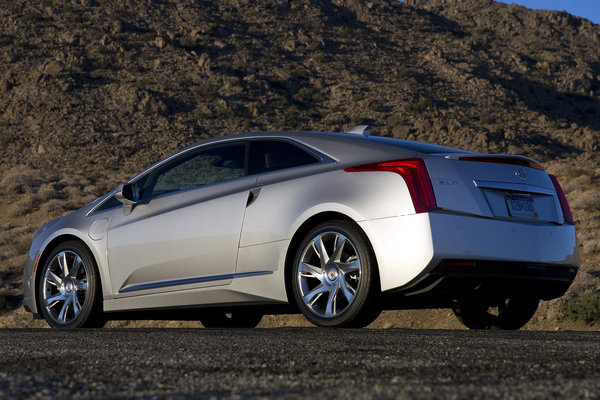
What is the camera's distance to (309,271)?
6.11m

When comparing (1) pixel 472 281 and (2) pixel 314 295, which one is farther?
(2) pixel 314 295

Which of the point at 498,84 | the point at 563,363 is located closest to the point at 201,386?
the point at 563,363

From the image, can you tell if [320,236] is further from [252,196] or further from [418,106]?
[418,106]

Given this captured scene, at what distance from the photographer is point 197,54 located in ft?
147

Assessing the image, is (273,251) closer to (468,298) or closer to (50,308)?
(468,298)

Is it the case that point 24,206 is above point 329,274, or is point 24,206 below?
below

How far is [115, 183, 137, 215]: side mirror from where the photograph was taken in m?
7.52

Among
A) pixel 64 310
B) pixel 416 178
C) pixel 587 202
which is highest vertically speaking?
pixel 416 178

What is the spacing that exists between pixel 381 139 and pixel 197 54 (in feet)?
129

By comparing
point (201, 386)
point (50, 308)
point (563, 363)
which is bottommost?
point (50, 308)

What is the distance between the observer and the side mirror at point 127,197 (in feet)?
24.7

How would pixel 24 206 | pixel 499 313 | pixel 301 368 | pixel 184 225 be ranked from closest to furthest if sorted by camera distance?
pixel 301 368, pixel 184 225, pixel 499 313, pixel 24 206

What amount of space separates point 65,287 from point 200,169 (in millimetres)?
1893

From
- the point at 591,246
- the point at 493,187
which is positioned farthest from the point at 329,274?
the point at 591,246
